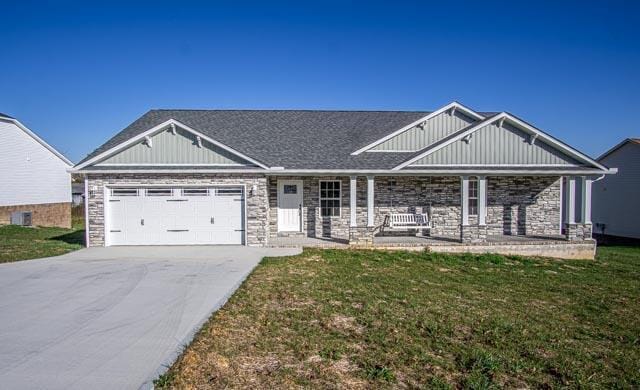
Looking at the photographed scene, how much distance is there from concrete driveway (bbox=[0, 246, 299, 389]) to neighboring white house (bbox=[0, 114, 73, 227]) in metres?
14.3

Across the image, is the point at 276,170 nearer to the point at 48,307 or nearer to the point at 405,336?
the point at 48,307

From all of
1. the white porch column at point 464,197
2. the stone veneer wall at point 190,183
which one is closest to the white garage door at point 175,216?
the stone veneer wall at point 190,183

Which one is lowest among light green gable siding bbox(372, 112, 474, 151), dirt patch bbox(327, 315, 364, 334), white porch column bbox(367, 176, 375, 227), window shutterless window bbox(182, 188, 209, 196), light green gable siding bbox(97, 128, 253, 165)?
dirt patch bbox(327, 315, 364, 334)

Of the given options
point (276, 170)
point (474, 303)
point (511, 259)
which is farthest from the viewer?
point (276, 170)

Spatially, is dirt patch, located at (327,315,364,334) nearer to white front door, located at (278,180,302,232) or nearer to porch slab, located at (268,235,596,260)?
porch slab, located at (268,235,596,260)

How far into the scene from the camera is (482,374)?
15.5ft

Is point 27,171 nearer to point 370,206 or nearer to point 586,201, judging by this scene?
point 370,206

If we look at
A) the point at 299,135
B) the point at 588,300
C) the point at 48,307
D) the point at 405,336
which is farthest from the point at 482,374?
the point at 299,135

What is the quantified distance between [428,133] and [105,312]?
12809 mm

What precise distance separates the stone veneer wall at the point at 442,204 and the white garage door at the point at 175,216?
1934mm

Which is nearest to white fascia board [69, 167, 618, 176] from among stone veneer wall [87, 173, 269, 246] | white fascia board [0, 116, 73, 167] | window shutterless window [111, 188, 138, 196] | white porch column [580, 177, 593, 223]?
stone veneer wall [87, 173, 269, 246]

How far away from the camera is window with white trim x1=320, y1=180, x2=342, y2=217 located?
15672mm

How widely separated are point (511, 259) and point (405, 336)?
855cm

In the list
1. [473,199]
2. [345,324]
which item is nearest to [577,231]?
[473,199]
